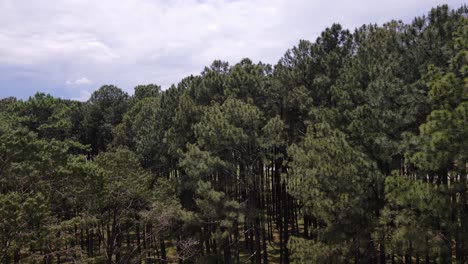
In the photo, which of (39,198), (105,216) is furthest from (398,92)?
(105,216)

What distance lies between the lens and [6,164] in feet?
73.7

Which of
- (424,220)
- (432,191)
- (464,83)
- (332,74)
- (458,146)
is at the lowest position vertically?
(424,220)

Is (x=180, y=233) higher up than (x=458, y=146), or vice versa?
(x=458, y=146)

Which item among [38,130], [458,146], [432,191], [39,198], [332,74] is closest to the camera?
[458,146]

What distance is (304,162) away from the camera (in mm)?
18578

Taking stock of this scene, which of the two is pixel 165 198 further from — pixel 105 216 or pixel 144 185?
pixel 105 216

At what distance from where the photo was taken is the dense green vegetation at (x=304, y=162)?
42.8 feet

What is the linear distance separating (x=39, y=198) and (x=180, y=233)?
11.0 metres

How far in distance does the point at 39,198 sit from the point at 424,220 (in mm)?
18376

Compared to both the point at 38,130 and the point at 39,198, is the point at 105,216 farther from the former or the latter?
the point at 38,130

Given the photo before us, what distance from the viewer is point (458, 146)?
11570 mm

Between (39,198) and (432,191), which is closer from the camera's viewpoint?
(432,191)

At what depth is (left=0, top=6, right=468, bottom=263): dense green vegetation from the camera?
13039 millimetres

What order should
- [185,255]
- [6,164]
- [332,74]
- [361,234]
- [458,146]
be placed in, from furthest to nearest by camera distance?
1. [185,255]
2. [332,74]
3. [6,164]
4. [361,234]
5. [458,146]
